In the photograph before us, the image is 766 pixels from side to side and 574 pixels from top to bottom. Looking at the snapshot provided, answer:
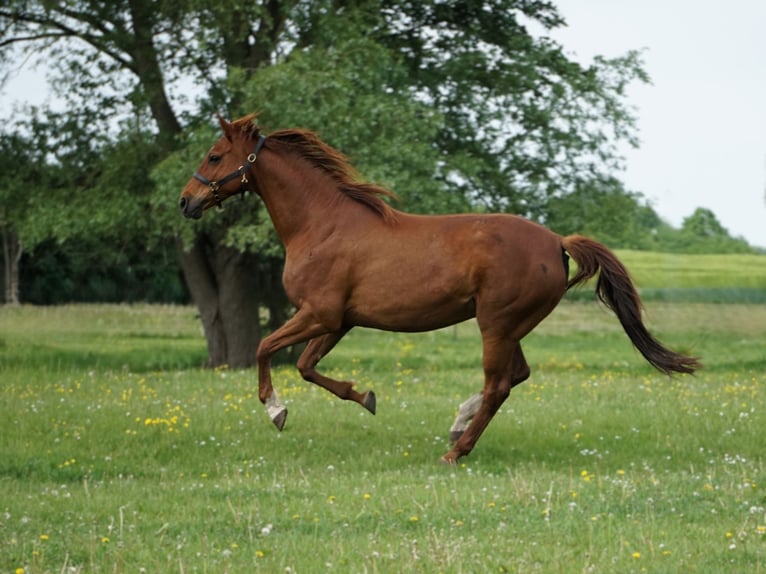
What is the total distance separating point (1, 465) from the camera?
10516mm

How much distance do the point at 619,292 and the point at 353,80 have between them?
10.7m

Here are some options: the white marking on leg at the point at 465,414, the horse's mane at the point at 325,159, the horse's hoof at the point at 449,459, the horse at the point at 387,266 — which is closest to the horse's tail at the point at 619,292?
the horse at the point at 387,266

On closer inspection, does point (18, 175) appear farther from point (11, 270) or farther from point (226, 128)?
point (11, 270)

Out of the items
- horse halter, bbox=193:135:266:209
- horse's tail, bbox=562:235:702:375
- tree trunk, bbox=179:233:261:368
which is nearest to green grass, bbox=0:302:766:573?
horse's tail, bbox=562:235:702:375

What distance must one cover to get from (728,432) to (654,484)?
3.54m

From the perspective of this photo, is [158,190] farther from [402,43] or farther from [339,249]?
[339,249]

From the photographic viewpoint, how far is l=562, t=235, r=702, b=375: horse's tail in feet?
33.7

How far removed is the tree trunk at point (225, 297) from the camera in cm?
2234

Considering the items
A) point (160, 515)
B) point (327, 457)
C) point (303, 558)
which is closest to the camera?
point (303, 558)

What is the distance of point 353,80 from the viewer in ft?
66.2

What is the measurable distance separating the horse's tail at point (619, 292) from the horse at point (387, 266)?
1cm

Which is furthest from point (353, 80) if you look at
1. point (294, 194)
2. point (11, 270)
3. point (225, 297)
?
point (11, 270)

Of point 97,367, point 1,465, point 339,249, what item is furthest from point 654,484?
point 97,367

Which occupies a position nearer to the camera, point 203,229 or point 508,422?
point 508,422
